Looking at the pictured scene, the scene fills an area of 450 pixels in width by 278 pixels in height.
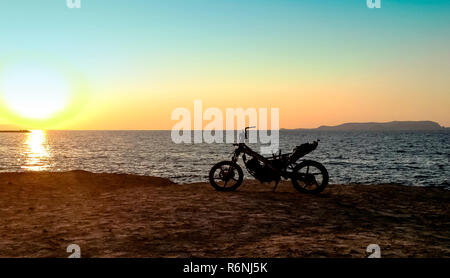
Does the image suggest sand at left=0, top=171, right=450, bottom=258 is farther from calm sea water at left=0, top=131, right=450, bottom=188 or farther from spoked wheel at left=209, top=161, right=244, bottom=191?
calm sea water at left=0, top=131, right=450, bottom=188

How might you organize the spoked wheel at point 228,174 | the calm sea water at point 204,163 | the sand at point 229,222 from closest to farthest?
the sand at point 229,222 < the spoked wheel at point 228,174 < the calm sea water at point 204,163

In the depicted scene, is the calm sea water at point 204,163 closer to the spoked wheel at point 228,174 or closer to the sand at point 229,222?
the spoked wheel at point 228,174

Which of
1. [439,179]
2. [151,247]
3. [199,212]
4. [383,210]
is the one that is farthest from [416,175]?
[151,247]

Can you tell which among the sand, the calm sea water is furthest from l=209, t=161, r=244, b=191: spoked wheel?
the calm sea water

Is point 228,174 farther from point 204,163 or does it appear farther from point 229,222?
point 204,163

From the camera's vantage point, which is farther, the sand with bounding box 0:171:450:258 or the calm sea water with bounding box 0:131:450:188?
→ the calm sea water with bounding box 0:131:450:188

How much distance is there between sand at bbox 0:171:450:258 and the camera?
6.08 metres

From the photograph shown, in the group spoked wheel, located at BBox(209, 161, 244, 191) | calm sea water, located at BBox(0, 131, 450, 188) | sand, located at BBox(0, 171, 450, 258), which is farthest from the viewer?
calm sea water, located at BBox(0, 131, 450, 188)

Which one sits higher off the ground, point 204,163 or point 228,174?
point 228,174

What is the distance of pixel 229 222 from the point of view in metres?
8.09

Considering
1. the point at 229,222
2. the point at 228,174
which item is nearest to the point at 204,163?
the point at 228,174

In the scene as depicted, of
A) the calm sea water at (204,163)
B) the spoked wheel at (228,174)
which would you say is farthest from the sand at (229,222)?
the calm sea water at (204,163)

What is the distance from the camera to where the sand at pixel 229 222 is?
6078 mm
